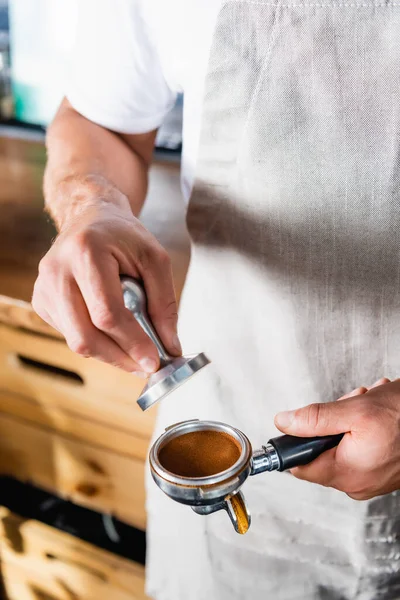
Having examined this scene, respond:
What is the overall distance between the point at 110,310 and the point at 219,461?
18cm

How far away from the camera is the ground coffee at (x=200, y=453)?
0.62 metres

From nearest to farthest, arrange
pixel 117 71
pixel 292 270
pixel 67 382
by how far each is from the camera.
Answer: pixel 292 270
pixel 117 71
pixel 67 382

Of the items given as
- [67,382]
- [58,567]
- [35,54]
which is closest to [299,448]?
[67,382]

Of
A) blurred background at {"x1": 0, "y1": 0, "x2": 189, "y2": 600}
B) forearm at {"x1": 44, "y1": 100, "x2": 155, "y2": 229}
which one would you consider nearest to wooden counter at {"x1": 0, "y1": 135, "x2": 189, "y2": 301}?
blurred background at {"x1": 0, "y1": 0, "x2": 189, "y2": 600}

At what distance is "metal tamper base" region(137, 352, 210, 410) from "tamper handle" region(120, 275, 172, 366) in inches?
0.7

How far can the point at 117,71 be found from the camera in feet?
3.01

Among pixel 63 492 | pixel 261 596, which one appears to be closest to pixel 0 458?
pixel 63 492

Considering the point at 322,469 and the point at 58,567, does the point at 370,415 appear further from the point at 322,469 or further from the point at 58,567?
the point at 58,567

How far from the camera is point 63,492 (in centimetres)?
164

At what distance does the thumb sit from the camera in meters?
0.64

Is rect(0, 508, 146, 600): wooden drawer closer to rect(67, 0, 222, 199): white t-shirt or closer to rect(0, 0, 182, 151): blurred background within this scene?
rect(67, 0, 222, 199): white t-shirt

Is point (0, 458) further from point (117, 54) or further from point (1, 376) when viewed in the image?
point (117, 54)

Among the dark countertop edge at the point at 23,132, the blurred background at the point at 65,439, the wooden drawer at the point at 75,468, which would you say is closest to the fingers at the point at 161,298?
the blurred background at the point at 65,439

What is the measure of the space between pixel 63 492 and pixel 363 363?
106 cm
